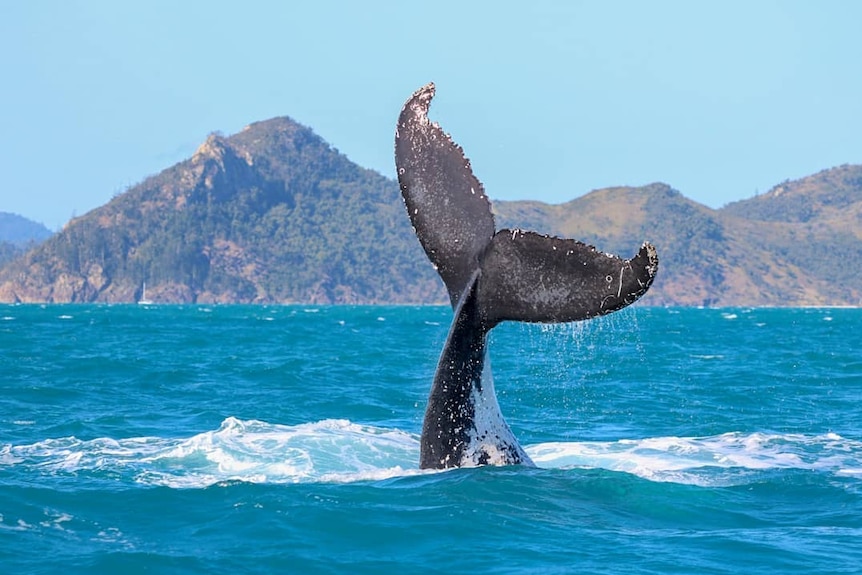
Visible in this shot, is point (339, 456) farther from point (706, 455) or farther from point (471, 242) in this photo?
point (471, 242)

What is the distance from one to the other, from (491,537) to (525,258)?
81.5 inches

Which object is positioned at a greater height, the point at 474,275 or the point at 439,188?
the point at 439,188

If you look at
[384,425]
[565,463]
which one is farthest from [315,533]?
[384,425]

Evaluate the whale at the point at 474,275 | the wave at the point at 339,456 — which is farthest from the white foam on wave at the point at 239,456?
the whale at the point at 474,275

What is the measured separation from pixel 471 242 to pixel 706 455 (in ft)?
19.2

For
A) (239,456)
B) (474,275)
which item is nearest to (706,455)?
(239,456)

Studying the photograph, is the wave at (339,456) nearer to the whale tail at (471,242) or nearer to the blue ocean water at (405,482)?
the blue ocean water at (405,482)

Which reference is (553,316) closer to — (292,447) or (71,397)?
(292,447)

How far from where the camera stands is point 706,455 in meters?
14.0

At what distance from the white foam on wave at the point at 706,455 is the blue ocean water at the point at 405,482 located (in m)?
0.04

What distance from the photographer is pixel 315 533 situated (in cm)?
930

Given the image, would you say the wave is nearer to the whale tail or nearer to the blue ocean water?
the blue ocean water

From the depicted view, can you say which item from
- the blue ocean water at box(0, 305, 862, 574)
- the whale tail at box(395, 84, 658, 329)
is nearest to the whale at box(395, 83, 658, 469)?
the whale tail at box(395, 84, 658, 329)

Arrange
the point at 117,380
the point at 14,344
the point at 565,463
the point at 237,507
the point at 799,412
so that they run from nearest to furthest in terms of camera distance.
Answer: the point at 237,507 → the point at 565,463 → the point at 799,412 → the point at 117,380 → the point at 14,344
